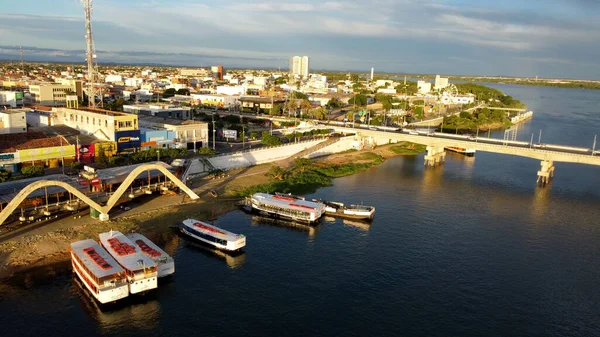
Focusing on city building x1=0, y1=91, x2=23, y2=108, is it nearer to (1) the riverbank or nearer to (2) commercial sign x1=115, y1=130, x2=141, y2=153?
(2) commercial sign x1=115, y1=130, x2=141, y2=153

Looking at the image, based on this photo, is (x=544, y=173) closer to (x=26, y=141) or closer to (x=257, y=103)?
(x=26, y=141)

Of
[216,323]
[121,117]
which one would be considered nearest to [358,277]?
[216,323]

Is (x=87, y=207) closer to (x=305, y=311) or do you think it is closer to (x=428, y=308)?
(x=305, y=311)

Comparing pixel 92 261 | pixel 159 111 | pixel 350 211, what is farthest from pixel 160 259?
pixel 159 111

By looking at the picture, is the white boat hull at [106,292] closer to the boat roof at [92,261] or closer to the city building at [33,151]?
the boat roof at [92,261]

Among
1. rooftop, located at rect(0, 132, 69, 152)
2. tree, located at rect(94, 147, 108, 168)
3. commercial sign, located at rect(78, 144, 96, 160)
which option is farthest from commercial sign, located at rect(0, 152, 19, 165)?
tree, located at rect(94, 147, 108, 168)

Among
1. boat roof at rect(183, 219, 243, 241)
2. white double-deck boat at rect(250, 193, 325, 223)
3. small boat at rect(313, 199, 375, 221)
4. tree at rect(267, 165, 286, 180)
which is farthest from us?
tree at rect(267, 165, 286, 180)
